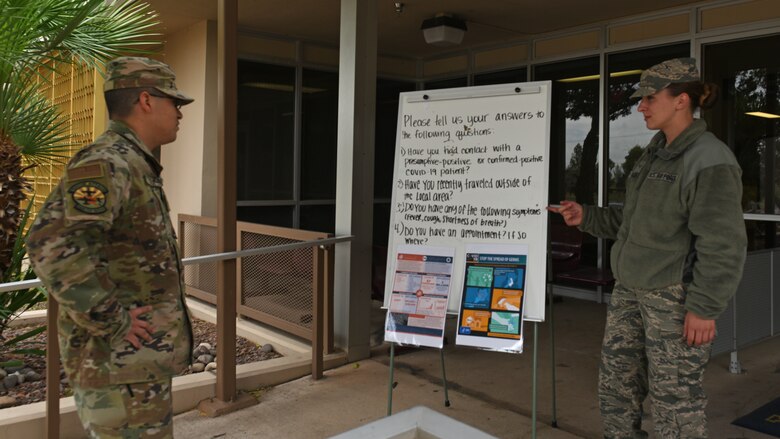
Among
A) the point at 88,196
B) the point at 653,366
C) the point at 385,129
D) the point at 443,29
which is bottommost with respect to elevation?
the point at 653,366

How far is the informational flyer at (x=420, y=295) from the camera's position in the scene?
2904 millimetres

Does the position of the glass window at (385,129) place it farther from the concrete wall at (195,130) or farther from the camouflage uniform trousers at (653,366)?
the camouflage uniform trousers at (653,366)

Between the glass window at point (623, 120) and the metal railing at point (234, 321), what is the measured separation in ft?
10.3

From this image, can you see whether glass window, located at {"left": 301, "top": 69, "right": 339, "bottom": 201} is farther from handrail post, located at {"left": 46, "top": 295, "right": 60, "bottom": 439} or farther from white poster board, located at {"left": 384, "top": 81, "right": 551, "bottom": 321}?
handrail post, located at {"left": 46, "top": 295, "right": 60, "bottom": 439}

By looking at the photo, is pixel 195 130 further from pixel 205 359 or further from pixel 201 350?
pixel 205 359

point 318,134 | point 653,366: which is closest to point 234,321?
point 653,366

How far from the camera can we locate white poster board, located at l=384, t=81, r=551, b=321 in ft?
8.98

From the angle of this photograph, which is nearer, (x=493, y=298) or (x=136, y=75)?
(x=136, y=75)

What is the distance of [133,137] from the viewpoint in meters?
1.84

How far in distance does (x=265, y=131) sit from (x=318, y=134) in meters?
0.67

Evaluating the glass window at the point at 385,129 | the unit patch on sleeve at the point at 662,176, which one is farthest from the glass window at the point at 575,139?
the unit patch on sleeve at the point at 662,176

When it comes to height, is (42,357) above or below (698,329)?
below

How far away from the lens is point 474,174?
293 centimetres

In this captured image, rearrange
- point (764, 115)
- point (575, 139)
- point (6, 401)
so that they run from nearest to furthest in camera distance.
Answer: point (6, 401) < point (764, 115) < point (575, 139)
